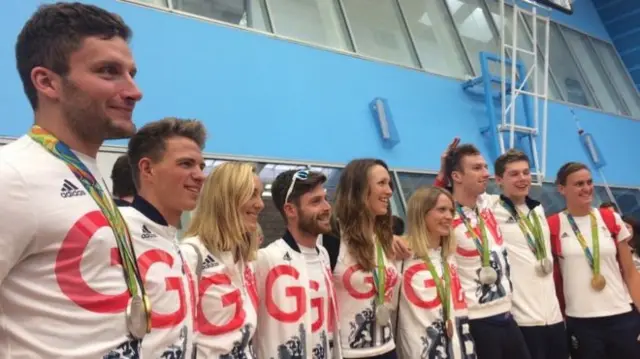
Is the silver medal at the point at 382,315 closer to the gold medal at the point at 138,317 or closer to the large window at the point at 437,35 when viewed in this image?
the gold medal at the point at 138,317

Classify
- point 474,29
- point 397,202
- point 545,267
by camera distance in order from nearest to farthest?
point 545,267
point 397,202
point 474,29

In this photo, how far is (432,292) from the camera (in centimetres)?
247

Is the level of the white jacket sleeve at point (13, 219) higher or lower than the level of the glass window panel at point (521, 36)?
lower

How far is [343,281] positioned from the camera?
2350 millimetres

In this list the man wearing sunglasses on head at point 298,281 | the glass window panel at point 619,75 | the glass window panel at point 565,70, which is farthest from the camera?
the glass window panel at point 619,75

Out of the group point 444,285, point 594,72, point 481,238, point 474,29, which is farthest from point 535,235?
point 594,72

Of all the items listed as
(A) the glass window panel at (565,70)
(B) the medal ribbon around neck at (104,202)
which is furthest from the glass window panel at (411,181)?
(B) the medal ribbon around neck at (104,202)

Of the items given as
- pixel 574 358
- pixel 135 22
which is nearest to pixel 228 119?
pixel 135 22

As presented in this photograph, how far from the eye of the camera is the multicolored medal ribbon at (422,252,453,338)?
2445mm

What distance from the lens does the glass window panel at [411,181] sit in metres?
5.10

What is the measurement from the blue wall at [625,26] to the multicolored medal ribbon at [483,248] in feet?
25.8

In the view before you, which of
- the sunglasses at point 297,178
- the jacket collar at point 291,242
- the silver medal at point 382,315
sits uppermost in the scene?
the sunglasses at point 297,178

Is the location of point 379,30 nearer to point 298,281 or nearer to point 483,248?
point 483,248

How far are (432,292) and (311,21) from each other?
3.59 meters
